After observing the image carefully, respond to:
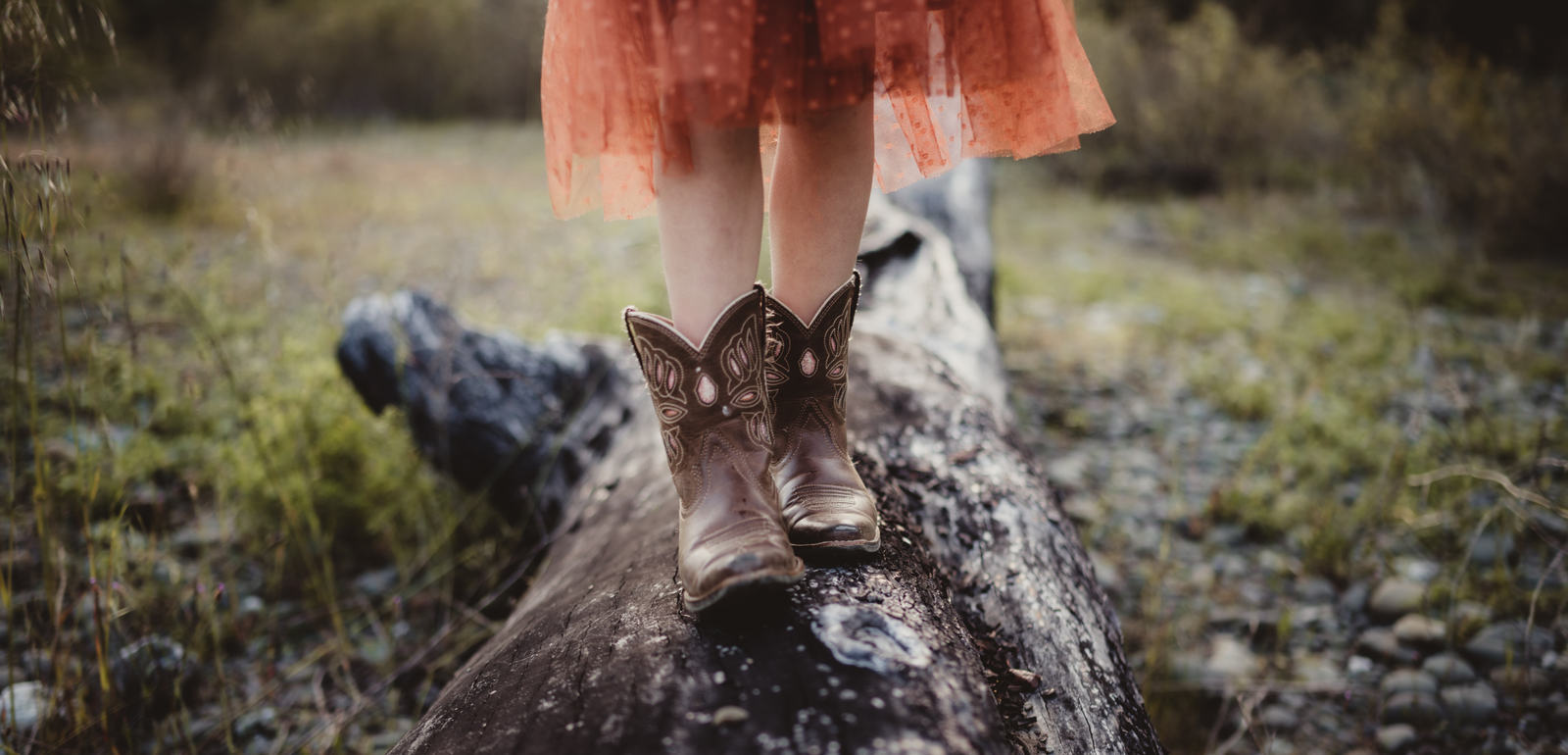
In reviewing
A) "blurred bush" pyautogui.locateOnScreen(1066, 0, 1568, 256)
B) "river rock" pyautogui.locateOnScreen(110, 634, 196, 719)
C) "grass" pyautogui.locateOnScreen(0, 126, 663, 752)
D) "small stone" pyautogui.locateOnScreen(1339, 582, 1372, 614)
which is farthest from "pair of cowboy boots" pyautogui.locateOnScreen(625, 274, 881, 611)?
"blurred bush" pyautogui.locateOnScreen(1066, 0, 1568, 256)

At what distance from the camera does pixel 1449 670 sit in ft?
6.47

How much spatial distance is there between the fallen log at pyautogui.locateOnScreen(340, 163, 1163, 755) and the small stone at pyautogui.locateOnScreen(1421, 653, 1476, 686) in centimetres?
117

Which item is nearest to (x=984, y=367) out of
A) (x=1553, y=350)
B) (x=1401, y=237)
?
(x=1553, y=350)

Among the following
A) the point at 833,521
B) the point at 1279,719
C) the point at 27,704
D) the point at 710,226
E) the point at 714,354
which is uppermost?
the point at 710,226

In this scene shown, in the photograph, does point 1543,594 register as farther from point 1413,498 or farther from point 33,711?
point 33,711

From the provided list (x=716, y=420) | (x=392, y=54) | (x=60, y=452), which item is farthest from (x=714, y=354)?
(x=392, y=54)

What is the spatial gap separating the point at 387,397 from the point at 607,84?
1620 mm

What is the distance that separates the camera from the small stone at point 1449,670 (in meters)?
1.96

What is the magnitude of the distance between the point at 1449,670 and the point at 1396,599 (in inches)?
11.0

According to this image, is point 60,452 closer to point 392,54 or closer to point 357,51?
point 357,51

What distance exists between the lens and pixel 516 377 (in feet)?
7.64

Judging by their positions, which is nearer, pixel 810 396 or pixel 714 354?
pixel 714 354

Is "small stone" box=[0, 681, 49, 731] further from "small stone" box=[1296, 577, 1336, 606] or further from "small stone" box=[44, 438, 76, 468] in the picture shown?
"small stone" box=[1296, 577, 1336, 606]

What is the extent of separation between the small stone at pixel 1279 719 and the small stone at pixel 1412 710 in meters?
0.22
